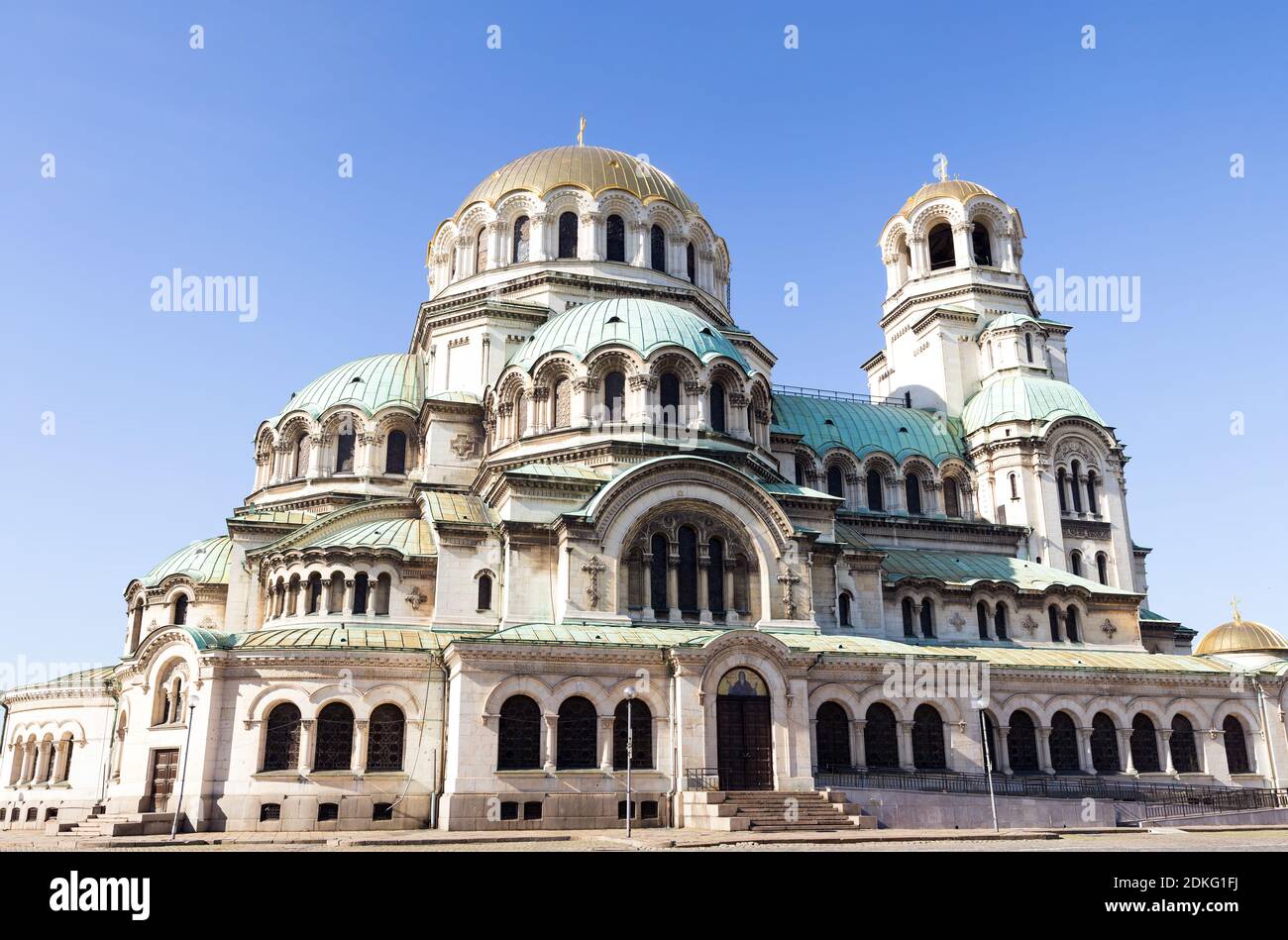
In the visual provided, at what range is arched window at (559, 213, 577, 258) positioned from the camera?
45500 mm

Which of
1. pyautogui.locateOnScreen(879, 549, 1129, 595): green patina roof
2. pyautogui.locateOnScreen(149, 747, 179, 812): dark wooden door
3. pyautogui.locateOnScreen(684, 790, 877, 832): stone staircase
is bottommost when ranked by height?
pyautogui.locateOnScreen(684, 790, 877, 832): stone staircase

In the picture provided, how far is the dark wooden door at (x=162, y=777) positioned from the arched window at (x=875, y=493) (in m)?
28.6

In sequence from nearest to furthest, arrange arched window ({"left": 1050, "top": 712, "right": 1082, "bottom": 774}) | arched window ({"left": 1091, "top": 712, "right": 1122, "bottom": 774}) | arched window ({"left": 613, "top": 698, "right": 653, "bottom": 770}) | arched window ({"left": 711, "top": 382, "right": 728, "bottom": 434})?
arched window ({"left": 613, "top": 698, "right": 653, "bottom": 770}) < arched window ({"left": 1050, "top": 712, "right": 1082, "bottom": 774}) < arched window ({"left": 1091, "top": 712, "right": 1122, "bottom": 774}) < arched window ({"left": 711, "top": 382, "right": 728, "bottom": 434})

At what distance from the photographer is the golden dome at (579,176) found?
45.9m

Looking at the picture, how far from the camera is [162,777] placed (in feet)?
95.5

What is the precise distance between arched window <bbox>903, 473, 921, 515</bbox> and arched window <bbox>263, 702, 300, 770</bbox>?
27569 millimetres

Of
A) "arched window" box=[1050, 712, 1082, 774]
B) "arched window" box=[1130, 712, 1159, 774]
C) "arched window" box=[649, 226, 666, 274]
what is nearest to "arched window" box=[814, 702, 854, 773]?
"arched window" box=[1050, 712, 1082, 774]

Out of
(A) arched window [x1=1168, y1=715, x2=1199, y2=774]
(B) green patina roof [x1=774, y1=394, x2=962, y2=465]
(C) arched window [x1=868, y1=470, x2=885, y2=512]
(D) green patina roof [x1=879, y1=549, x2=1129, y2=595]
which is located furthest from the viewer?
(B) green patina roof [x1=774, y1=394, x2=962, y2=465]

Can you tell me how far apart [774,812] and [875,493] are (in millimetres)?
21012

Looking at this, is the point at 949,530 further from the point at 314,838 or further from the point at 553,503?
the point at 314,838

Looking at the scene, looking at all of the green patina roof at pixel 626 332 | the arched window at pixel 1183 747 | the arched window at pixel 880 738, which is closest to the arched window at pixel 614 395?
the green patina roof at pixel 626 332

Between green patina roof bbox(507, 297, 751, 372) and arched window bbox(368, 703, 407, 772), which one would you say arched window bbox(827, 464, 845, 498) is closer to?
green patina roof bbox(507, 297, 751, 372)

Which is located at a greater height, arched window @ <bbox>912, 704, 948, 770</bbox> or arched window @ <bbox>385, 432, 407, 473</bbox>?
arched window @ <bbox>385, 432, 407, 473</bbox>

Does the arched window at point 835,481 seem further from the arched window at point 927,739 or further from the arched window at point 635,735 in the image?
the arched window at point 635,735
